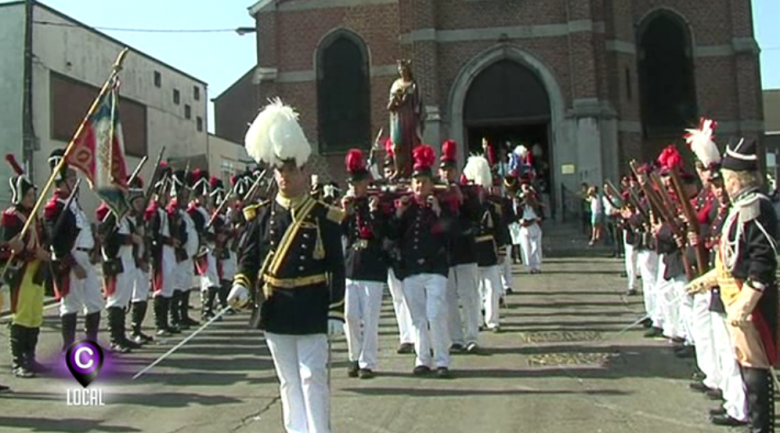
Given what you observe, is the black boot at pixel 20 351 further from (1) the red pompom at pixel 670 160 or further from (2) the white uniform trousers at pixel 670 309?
(2) the white uniform trousers at pixel 670 309

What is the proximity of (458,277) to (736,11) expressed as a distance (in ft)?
76.2

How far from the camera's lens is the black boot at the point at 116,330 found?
10953 millimetres

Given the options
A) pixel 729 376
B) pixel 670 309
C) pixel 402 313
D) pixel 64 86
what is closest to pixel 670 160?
pixel 729 376

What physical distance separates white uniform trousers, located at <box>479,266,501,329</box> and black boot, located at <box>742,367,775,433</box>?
18.7 ft

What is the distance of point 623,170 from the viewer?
91.8ft

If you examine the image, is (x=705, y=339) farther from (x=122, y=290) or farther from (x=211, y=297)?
(x=211, y=297)

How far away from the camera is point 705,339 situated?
25.2 feet

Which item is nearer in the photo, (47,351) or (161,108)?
(47,351)

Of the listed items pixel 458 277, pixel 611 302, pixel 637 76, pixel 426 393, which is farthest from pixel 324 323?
pixel 637 76

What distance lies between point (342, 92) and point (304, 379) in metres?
24.4

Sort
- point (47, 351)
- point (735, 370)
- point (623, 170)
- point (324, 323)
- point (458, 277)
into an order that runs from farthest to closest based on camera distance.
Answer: point (623, 170)
point (47, 351)
point (458, 277)
point (735, 370)
point (324, 323)

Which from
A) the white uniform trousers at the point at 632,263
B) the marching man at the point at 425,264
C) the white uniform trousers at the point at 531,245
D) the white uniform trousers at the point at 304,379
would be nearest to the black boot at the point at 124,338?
the marching man at the point at 425,264

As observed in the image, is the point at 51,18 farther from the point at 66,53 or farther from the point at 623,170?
the point at 623,170

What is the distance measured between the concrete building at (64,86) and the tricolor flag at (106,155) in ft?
56.2
